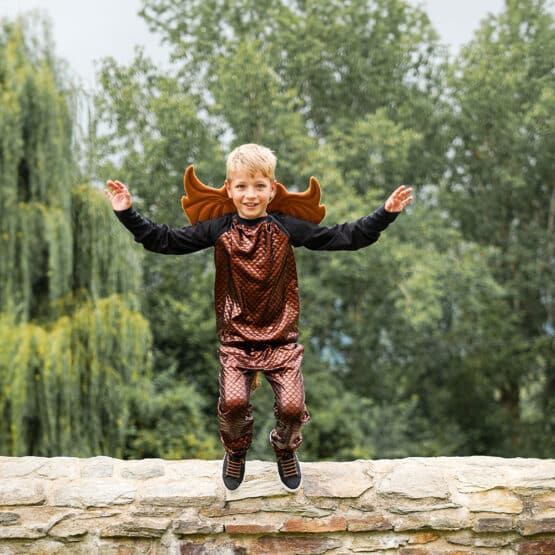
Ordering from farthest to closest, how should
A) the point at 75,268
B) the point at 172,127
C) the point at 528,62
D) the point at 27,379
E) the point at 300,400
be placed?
the point at 528,62 < the point at 172,127 < the point at 75,268 < the point at 27,379 < the point at 300,400

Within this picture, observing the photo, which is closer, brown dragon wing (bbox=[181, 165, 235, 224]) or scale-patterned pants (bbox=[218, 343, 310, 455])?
scale-patterned pants (bbox=[218, 343, 310, 455])

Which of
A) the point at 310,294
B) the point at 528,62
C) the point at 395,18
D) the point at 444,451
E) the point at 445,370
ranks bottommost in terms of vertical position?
the point at 444,451

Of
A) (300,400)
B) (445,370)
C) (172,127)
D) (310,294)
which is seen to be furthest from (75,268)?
(445,370)

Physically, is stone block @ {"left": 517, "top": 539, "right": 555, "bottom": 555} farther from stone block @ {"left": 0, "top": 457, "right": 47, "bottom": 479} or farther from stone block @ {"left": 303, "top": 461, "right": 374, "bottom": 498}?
stone block @ {"left": 0, "top": 457, "right": 47, "bottom": 479}

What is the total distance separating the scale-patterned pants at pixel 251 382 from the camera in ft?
9.91

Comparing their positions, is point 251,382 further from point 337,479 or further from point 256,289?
point 337,479

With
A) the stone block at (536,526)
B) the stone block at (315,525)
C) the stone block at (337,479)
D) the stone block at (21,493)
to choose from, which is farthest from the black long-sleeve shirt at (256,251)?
the stone block at (536,526)

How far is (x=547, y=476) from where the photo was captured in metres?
3.45

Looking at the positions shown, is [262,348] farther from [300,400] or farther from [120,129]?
[120,129]

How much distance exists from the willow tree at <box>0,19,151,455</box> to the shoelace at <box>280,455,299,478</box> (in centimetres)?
467

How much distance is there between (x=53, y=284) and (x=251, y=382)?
5.17 m

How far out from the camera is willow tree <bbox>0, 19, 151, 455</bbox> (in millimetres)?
7492

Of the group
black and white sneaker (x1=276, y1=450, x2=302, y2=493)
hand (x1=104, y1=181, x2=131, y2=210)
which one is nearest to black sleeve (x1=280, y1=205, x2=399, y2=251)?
hand (x1=104, y1=181, x2=131, y2=210)

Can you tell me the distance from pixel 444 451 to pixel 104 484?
967 centimetres
